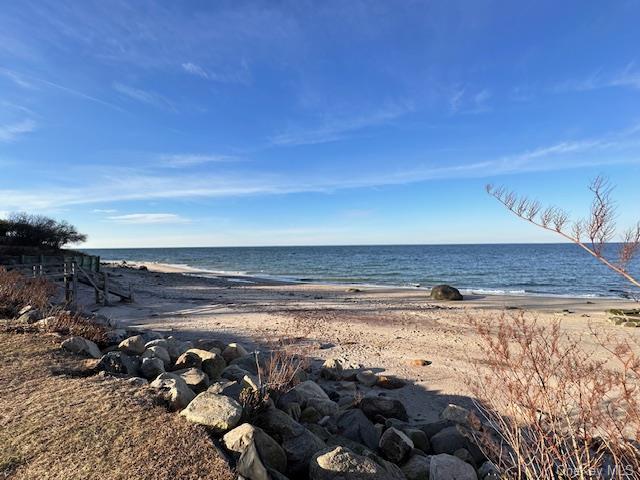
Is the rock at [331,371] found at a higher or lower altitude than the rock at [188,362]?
lower

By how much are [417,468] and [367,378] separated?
12.8 feet

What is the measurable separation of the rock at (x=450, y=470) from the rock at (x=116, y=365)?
13.6 ft

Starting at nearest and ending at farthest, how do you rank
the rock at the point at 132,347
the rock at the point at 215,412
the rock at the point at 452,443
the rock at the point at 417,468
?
1. the rock at the point at 215,412
2. the rock at the point at 417,468
3. the rock at the point at 452,443
4. the rock at the point at 132,347

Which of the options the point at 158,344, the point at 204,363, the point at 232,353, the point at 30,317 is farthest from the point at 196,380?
the point at 30,317

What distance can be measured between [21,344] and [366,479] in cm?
586

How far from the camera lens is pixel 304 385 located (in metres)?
6.74

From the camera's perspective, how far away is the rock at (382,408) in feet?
21.0

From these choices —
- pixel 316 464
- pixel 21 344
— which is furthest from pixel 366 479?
pixel 21 344

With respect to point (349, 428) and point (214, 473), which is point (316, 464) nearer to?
point (214, 473)

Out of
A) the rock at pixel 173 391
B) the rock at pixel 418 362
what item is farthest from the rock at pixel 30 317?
the rock at pixel 418 362

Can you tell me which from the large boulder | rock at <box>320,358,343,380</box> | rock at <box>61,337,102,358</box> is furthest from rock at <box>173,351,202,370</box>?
rock at <box>320,358,343,380</box>

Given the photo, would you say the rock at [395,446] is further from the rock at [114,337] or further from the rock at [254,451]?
the rock at [114,337]

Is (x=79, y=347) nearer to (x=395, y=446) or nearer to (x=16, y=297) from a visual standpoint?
(x=395, y=446)

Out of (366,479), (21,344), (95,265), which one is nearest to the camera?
(366,479)
